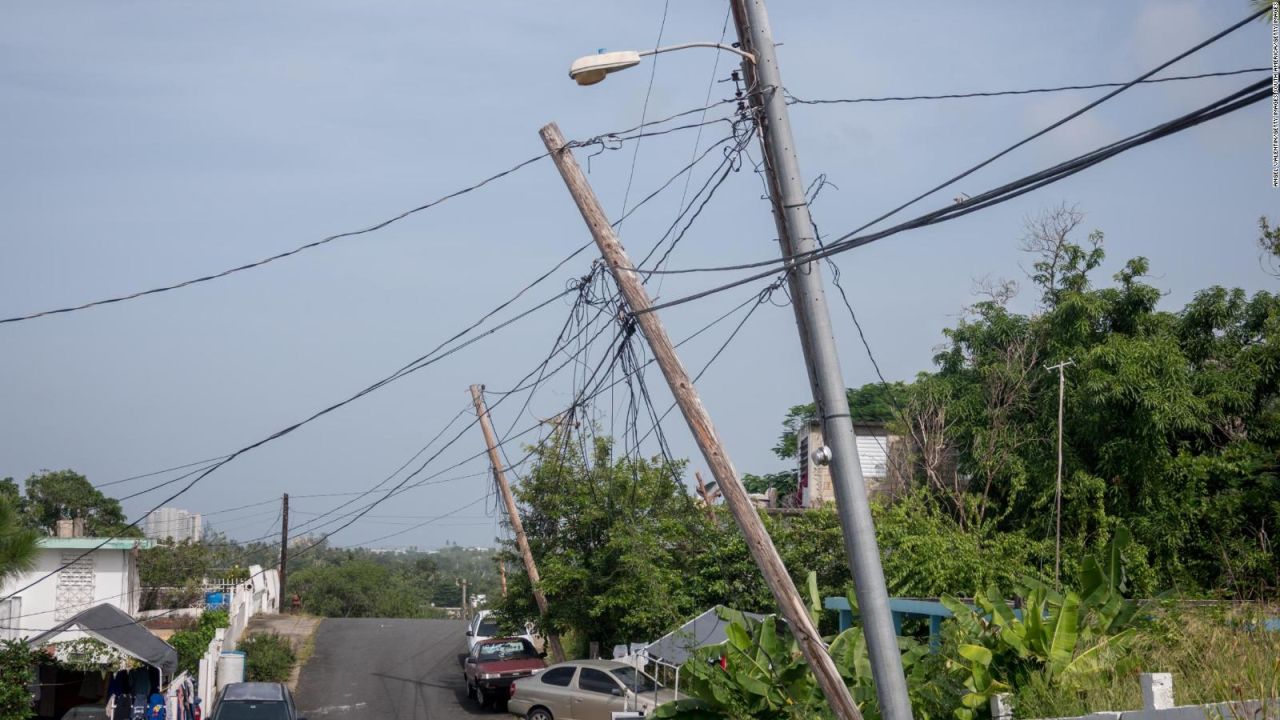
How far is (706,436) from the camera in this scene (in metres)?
9.05

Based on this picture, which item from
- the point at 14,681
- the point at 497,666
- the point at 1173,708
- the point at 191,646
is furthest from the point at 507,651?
the point at 1173,708

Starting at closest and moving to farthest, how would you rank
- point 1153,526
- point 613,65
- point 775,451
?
1. point 613,65
2. point 1153,526
3. point 775,451

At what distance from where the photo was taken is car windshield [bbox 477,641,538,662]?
28.4 metres

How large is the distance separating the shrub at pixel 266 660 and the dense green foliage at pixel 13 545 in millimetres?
13302

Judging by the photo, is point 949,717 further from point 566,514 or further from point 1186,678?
point 566,514

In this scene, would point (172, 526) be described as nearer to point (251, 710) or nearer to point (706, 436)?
point (251, 710)

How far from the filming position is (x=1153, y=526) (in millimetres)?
25172

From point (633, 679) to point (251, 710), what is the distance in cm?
672

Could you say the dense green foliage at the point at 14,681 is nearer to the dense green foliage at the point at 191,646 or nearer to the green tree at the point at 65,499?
the dense green foliage at the point at 191,646

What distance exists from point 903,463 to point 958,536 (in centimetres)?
684

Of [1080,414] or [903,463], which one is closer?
[1080,414]

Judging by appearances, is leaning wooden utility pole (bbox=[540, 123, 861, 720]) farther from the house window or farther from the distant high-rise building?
the distant high-rise building

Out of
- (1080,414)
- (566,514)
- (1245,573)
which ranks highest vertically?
(1080,414)

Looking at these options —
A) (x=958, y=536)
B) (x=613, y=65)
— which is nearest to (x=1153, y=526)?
(x=958, y=536)
